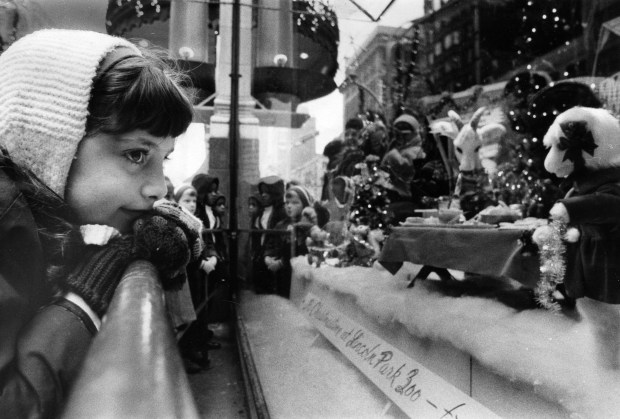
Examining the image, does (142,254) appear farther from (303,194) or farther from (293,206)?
(303,194)

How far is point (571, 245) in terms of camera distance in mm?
988

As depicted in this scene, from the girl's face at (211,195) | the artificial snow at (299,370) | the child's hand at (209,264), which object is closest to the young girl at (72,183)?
the child's hand at (209,264)

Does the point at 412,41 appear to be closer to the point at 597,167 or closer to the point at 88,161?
the point at 597,167

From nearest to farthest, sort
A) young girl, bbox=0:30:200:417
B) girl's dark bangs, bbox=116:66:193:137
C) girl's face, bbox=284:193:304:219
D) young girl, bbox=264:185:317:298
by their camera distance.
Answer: young girl, bbox=0:30:200:417 → girl's dark bangs, bbox=116:66:193:137 → young girl, bbox=264:185:317:298 → girl's face, bbox=284:193:304:219

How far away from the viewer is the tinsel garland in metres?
1.00

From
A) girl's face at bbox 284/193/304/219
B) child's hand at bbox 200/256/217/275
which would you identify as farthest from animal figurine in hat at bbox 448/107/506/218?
child's hand at bbox 200/256/217/275

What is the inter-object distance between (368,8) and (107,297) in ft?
2.92

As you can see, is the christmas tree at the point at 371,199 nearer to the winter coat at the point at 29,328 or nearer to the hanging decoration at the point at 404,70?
the hanging decoration at the point at 404,70

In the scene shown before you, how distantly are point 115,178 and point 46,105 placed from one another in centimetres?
9

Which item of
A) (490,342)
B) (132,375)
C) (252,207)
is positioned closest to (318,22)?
(252,207)

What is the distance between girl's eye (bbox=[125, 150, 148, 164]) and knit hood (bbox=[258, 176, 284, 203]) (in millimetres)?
626

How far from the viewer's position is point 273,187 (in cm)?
128

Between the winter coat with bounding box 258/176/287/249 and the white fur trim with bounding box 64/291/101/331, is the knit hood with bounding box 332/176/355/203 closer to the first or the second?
the winter coat with bounding box 258/176/287/249

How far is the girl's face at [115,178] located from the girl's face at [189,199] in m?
0.25
